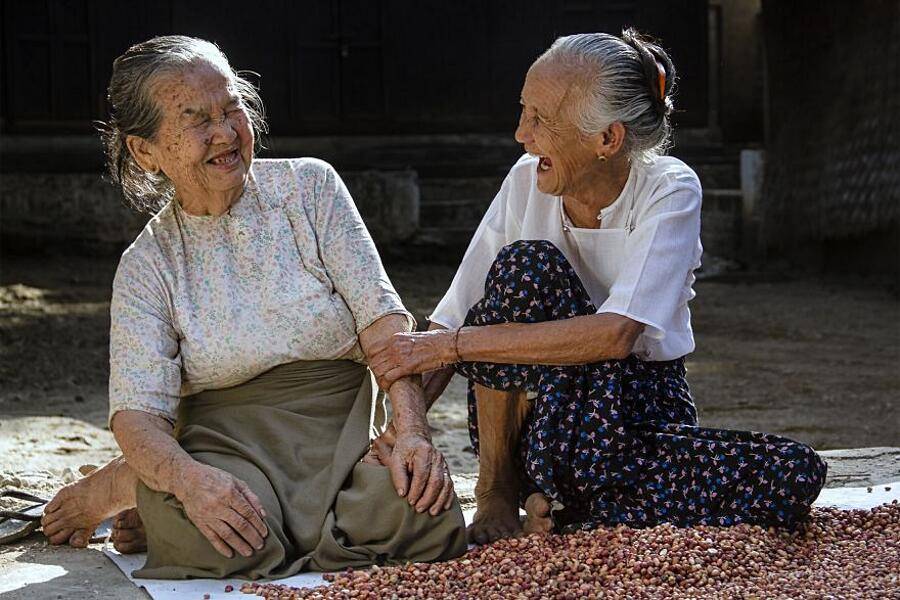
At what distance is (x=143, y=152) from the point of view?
3.24m

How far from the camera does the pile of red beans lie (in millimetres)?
2695

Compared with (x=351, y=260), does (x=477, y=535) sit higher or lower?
lower

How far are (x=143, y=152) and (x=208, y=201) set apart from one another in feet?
0.69

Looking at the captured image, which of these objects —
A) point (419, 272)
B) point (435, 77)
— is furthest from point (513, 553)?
point (435, 77)

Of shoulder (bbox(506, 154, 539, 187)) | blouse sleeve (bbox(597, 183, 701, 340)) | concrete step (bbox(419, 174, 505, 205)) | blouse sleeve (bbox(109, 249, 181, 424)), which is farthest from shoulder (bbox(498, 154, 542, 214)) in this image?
concrete step (bbox(419, 174, 505, 205))

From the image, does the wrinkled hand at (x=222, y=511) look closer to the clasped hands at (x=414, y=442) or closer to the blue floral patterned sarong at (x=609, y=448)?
the clasped hands at (x=414, y=442)

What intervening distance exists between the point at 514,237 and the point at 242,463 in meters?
1.02

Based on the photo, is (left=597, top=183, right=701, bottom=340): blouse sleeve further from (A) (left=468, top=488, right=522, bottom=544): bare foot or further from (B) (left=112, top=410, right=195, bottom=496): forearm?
(B) (left=112, top=410, right=195, bottom=496): forearm

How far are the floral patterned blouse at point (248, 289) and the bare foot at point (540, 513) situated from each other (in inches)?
23.1

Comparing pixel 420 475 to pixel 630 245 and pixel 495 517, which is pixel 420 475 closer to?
pixel 495 517

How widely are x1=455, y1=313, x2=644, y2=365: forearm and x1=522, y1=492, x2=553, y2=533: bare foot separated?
1.17ft

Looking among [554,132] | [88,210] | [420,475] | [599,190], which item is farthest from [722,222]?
[420,475]

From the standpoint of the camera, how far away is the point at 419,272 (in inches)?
393

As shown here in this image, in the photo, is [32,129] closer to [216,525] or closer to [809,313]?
[809,313]
